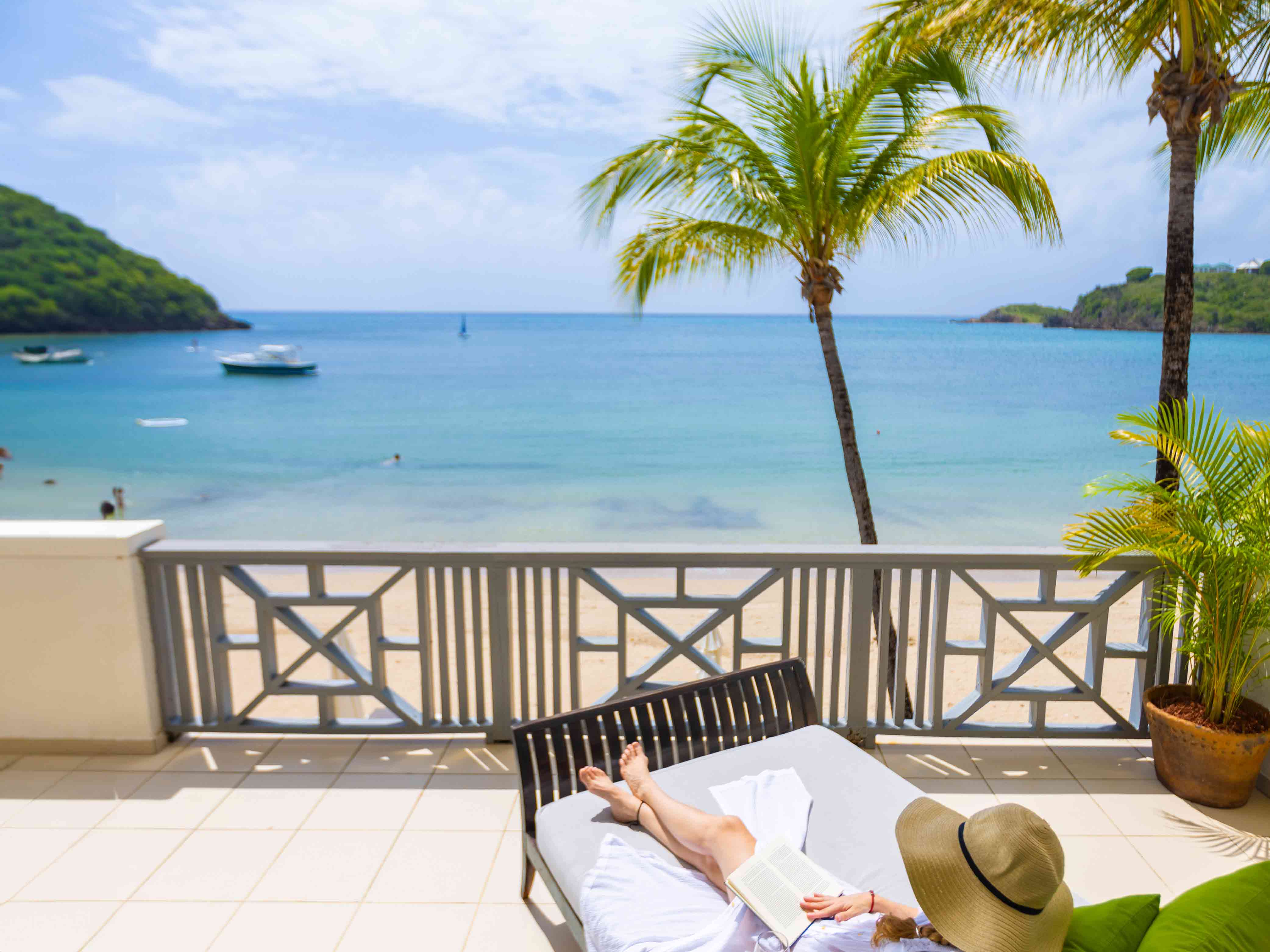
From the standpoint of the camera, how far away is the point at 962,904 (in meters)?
1.56

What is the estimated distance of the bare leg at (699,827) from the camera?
212 centimetres

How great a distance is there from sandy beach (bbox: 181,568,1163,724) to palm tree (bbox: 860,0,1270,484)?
1.90 meters

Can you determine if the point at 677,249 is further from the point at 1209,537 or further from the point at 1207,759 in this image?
the point at 1207,759

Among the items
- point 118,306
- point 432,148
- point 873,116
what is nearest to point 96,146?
point 118,306

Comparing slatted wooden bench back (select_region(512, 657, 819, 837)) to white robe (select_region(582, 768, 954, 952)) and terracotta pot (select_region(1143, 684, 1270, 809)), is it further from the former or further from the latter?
terracotta pot (select_region(1143, 684, 1270, 809))

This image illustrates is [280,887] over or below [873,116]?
below

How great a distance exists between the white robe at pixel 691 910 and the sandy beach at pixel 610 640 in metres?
1.24

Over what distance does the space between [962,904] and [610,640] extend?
6.95 ft

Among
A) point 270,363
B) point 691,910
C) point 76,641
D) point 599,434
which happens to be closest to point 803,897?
point 691,910

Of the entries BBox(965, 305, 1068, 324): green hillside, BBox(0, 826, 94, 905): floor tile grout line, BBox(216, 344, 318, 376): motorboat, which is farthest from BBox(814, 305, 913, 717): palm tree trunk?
BBox(216, 344, 318, 376): motorboat

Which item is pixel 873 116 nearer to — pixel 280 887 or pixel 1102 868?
pixel 1102 868

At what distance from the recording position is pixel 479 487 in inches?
944

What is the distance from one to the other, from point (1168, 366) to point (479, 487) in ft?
68.4

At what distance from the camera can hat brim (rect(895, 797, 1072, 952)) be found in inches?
58.2
